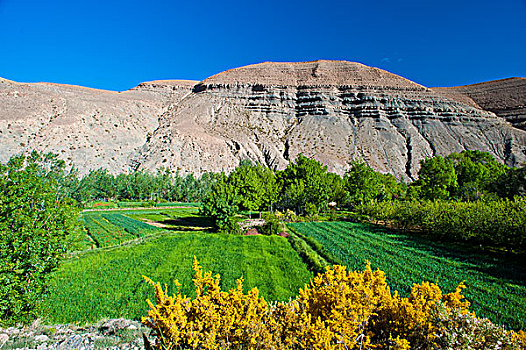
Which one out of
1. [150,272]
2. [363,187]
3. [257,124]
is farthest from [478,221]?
[257,124]

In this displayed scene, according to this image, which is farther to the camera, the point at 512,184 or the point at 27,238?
the point at 512,184

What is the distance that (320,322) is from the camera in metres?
3.49

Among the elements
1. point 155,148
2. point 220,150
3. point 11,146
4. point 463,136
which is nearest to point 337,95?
point 463,136

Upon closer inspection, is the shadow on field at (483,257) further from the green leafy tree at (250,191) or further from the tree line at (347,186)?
the green leafy tree at (250,191)

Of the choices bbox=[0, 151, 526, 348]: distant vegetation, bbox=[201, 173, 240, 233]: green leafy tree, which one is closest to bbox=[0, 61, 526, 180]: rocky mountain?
bbox=[0, 151, 526, 348]: distant vegetation

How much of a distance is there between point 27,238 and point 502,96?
13294cm

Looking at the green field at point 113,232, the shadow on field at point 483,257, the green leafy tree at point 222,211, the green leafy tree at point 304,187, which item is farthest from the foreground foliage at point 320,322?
the green leafy tree at point 304,187

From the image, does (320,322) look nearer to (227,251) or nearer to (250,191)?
(227,251)

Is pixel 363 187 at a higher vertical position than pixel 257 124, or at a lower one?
lower

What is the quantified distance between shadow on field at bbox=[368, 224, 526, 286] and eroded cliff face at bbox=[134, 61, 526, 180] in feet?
175

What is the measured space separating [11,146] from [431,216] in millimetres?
83401

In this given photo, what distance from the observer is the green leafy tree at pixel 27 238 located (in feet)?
21.5

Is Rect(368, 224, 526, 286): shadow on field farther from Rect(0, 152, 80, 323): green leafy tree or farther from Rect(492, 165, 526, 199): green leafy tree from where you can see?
Rect(492, 165, 526, 199): green leafy tree

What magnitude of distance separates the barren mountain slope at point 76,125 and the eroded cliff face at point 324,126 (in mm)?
6334
